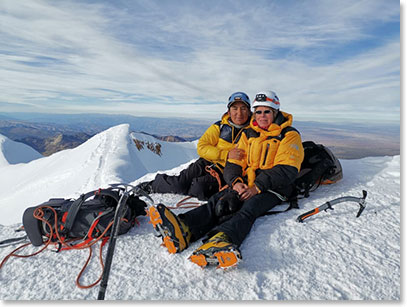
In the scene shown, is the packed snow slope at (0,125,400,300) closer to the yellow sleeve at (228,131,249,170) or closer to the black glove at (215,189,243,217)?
the black glove at (215,189,243,217)

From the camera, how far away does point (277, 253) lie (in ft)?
8.95

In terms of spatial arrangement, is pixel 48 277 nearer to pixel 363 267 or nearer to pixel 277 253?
pixel 277 253

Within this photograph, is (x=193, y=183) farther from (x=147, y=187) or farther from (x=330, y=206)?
(x=330, y=206)

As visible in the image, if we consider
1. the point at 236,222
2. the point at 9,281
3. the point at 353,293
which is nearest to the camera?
the point at 353,293

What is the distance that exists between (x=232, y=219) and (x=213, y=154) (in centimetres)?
199

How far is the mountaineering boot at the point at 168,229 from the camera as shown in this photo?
9.16 ft

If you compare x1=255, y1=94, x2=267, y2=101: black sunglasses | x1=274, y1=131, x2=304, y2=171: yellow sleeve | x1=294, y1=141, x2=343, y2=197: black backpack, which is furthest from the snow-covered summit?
x1=294, y1=141, x2=343, y2=197: black backpack

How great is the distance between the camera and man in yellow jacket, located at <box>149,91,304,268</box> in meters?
2.73

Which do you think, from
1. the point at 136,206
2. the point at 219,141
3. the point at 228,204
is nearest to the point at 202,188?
the point at 219,141

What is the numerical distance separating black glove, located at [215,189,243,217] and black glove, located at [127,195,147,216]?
1042 mm

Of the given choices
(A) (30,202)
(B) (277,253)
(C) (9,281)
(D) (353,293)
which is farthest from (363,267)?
(A) (30,202)

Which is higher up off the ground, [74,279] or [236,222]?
[236,222]

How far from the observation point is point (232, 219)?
305 cm

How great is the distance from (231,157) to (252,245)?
5.45ft
